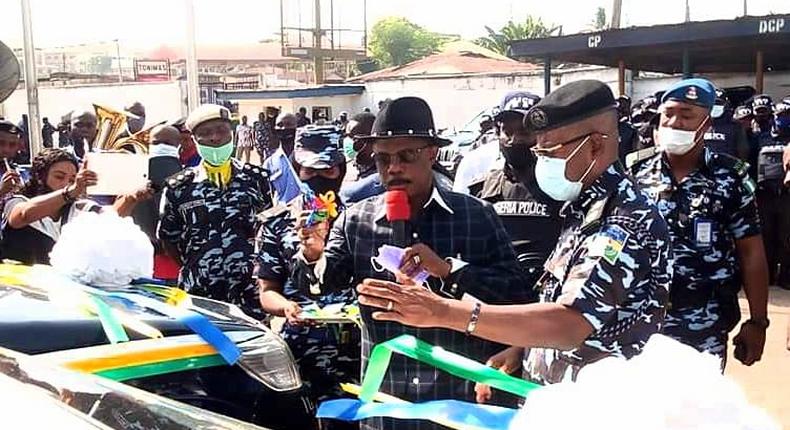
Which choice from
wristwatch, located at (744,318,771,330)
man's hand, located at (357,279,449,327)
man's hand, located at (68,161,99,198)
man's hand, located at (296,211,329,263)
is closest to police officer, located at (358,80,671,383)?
man's hand, located at (357,279,449,327)

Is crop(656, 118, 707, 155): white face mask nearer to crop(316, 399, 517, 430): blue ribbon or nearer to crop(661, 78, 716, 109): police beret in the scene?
crop(661, 78, 716, 109): police beret

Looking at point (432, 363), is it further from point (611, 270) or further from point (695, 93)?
point (695, 93)

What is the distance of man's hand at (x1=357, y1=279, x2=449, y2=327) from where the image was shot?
6.38 feet

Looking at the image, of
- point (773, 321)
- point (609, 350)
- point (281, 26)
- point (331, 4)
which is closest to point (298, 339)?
point (609, 350)

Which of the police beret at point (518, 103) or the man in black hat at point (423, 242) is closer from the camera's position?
the man in black hat at point (423, 242)

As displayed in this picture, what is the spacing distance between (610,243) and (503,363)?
54 cm

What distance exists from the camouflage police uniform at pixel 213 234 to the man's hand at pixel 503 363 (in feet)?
5.67

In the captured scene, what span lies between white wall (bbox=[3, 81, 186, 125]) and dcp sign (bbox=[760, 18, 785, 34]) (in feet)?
66.4

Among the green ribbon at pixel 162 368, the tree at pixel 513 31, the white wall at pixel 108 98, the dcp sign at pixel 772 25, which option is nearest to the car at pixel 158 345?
the green ribbon at pixel 162 368

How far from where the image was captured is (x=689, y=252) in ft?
10.7

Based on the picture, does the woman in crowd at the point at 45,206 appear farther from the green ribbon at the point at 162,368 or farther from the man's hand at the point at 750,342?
the man's hand at the point at 750,342

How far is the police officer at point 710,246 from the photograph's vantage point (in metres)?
3.26

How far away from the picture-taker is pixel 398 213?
240 cm

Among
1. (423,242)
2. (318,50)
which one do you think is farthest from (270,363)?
(318,50)
